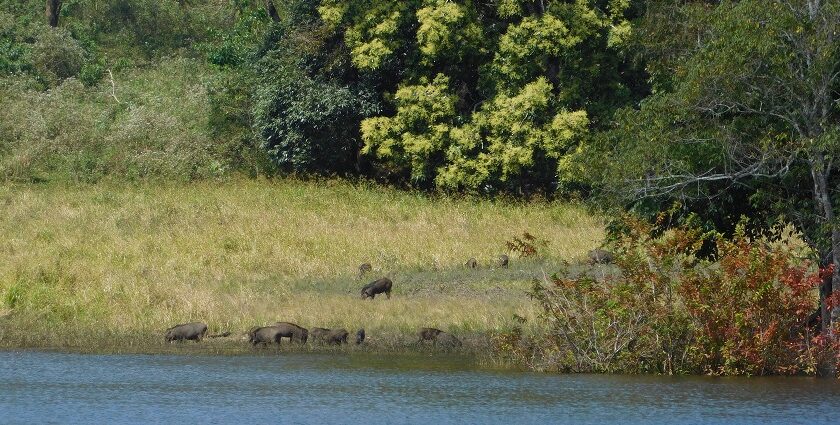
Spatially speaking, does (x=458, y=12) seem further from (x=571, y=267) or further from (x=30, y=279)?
(x=30, y=279)

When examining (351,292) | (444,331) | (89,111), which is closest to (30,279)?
(351,292)

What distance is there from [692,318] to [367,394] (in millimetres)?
4684

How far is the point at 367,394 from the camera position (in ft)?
54.6

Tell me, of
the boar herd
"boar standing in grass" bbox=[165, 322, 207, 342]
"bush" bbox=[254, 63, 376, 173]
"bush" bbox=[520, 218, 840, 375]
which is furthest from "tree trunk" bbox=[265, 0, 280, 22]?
"bush" bbox=[520, 218, 840, 375]

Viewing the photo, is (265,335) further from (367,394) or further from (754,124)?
(754,124)

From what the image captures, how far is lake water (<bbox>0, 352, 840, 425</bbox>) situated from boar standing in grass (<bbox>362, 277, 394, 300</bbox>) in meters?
4.77

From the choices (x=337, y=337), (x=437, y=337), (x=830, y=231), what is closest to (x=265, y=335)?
(x=337, y=337)

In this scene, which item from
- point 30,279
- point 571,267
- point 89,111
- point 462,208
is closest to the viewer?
point 30,279

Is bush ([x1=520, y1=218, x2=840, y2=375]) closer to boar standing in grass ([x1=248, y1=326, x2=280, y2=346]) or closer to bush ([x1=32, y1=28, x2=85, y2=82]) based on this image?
boar standing in grass ([x1=248, y1=326, x2=280, y2=346])

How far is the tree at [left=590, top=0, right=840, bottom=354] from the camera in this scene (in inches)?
711

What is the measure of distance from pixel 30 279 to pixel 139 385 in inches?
360

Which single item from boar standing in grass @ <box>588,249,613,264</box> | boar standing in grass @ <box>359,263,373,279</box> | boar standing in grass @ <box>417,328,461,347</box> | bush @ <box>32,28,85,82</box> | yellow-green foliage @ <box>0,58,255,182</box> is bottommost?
boar standing in grass @ <box>417,328,461,347</box>

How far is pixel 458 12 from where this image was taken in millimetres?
37688

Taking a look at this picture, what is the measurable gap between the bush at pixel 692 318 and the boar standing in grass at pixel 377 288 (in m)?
6.55
